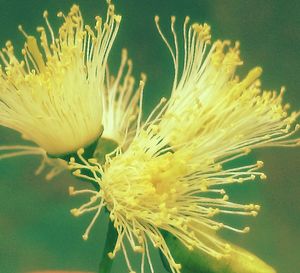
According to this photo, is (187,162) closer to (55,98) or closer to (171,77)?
(55,98)

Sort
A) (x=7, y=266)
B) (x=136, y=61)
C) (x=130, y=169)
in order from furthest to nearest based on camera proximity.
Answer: (x=136, y=61) < (x=7, y=266) < (x=130, y=169)

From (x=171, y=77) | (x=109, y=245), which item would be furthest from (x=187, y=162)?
(x=171, y=77)

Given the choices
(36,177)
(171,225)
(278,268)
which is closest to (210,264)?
(171,225)

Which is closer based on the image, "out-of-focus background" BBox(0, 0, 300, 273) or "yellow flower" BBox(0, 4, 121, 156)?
"yellow flower" BBox(0, 4, 121, 156)

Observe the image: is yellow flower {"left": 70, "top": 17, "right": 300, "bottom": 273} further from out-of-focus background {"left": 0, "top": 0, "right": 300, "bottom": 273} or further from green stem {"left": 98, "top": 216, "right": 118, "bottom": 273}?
out-of-focus background {"left": 0, "top": 0, "right": 300, "bottom": 273}

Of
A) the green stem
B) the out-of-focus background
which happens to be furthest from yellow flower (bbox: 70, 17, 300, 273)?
the out-of-focus background

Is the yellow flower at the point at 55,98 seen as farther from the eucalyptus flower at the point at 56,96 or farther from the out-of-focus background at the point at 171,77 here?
the out-of-focus background at the point at 171,77

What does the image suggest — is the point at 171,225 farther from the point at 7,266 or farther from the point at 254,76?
the point at 7,266
